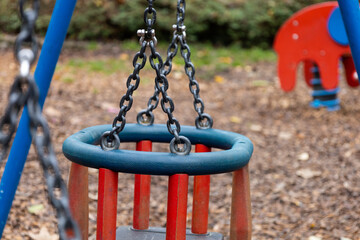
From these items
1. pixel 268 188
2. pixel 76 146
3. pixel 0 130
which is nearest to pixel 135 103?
pixel 268 188

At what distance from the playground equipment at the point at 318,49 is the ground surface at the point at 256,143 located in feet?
0.83

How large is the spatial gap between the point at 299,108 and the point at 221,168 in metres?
3.58

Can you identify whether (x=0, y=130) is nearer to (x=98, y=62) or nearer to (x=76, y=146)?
(x=76, y=146)

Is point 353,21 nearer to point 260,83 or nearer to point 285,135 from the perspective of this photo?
point 285,135

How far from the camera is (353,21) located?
1694mm

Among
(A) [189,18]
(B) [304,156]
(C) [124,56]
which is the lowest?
(B) [304,156]

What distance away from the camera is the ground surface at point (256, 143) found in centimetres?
260

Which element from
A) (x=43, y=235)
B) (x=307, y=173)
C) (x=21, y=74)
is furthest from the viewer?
(x=307, y=173)

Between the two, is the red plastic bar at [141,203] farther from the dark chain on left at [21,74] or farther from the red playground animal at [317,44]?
the red playground animal at [317,44]

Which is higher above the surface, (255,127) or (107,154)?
(255,127)

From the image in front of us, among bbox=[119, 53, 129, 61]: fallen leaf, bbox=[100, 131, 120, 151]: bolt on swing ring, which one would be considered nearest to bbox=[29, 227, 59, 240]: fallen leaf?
bbox=[100, 131, 120, 151]: bolt on swing ring

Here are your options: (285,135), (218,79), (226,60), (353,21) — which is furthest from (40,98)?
(226,60)

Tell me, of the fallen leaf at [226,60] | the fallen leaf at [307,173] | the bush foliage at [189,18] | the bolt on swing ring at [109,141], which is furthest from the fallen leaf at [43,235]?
the bush foliage at [189,18]

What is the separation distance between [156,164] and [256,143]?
2597mm
